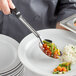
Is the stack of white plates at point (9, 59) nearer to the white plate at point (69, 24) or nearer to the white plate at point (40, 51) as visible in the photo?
the white plate at point (40, 51)

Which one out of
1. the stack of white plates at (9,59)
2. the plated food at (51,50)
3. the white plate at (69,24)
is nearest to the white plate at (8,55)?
the stack of white plates at (9,59)

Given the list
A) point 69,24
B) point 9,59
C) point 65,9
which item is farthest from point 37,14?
point 9,59

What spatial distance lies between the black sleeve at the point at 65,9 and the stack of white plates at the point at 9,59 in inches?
11.9

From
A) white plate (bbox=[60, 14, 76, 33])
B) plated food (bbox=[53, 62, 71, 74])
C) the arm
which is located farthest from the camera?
the arm

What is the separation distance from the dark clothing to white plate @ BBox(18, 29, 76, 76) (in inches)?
5.9

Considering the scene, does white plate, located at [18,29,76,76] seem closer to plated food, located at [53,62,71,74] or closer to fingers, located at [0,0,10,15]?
plated food, located at [53,62,71,74]

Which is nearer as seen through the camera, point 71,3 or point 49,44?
point 49,44

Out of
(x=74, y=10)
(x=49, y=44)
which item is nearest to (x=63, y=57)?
(x=49, y=44)

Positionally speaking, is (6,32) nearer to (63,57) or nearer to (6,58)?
(6,58)

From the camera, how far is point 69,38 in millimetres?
967

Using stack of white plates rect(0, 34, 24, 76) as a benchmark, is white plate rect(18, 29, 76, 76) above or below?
below

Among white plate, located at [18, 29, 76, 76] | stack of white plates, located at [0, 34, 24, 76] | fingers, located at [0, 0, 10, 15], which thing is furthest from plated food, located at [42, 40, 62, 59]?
fingers, located at [0, 0, 10, 15]

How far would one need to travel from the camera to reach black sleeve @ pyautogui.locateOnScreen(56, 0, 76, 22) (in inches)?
43.5

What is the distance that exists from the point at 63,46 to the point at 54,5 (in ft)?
1.04
